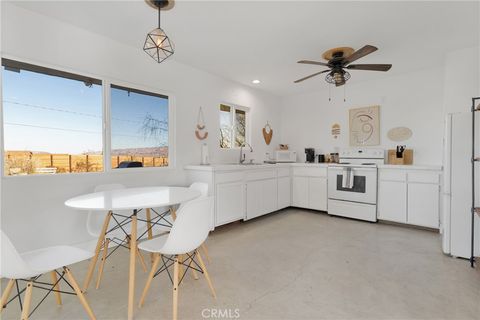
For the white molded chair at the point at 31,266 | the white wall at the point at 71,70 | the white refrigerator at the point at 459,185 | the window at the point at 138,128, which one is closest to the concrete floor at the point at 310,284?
the white refrigerator at the point at 459,185

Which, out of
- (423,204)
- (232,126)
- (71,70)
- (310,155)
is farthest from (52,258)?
(310,155)

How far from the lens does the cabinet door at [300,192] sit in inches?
191

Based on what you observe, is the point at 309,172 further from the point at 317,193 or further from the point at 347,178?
the point at 347,178

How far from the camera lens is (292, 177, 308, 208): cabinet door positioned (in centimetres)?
485

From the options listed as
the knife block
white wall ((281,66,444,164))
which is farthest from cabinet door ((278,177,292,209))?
the knife block

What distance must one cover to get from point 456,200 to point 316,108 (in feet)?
10.2

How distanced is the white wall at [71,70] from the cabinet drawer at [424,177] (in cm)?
330

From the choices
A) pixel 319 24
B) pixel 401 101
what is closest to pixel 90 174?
pixel 319 24

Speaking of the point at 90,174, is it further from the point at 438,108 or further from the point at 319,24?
the point at 438,108

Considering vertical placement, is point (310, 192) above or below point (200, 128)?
below

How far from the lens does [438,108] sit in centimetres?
392

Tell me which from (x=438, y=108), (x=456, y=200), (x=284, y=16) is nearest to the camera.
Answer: (x=284, y=16)

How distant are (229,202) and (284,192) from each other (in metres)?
1.53

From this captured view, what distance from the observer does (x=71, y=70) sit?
2646 millimetres
